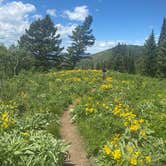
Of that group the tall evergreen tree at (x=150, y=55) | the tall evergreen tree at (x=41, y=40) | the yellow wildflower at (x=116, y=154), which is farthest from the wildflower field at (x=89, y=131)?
the tall evergreen tree at (x=150, y=55)

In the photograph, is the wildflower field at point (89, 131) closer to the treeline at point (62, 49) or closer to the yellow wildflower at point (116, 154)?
the yellow wildflower at point (116, 154)

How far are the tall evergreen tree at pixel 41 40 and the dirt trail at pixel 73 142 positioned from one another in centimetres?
3025

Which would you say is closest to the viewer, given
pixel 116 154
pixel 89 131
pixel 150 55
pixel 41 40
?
pixel 116 154

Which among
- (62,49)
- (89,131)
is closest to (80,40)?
(62,49)

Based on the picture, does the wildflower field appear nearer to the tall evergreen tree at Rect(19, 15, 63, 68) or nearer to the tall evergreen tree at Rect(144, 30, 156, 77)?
the tall evergreen tree at Rect(19, 15, 63, 68)

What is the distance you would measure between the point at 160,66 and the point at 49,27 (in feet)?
62.0

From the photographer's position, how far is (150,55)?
1800 inches

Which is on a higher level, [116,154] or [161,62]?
[161,62]

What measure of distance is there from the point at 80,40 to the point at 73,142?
3660 cm

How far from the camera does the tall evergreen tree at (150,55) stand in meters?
45.6

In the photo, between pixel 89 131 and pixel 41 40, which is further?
pixel 41 40

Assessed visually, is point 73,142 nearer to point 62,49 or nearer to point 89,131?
point 89,131

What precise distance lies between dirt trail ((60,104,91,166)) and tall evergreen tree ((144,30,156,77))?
37167 mm

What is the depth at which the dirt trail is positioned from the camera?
22.1 feet
